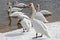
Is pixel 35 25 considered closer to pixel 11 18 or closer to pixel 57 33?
pixel 57 33

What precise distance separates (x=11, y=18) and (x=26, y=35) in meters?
7.01

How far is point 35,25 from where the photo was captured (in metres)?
8.30

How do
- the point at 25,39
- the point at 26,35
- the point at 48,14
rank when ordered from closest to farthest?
the point at 25,39 → the point at 26,35 → the point at 48,14

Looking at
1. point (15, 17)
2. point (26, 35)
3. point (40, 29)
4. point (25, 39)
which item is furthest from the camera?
point (15, 17)

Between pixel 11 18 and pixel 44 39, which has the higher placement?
pixel 11 18

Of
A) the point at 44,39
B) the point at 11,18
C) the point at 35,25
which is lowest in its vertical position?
the point at 44,39

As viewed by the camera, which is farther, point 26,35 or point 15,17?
point 15,17

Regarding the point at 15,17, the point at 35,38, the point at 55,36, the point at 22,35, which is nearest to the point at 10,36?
the point at 22,35

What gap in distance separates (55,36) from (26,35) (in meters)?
1.29

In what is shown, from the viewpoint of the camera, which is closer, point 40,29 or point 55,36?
point 40,29

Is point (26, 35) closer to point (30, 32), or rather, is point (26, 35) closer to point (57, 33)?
point (30, 32)

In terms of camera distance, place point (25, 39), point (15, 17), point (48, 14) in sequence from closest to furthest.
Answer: point (25, 39) → point (15, 17) → point (48, 14)

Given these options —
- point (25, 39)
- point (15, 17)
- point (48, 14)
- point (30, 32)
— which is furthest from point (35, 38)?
point (48, 14)

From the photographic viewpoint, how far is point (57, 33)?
9.55m
